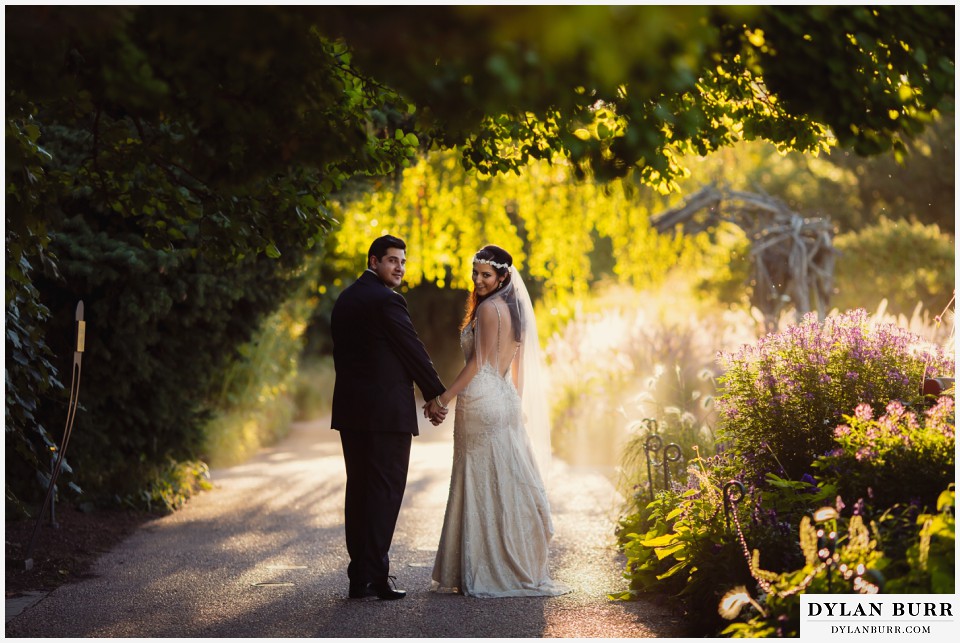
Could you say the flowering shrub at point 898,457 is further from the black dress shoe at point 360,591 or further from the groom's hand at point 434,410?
the black dress shoe at point 360,591

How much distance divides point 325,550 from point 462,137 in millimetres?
3567

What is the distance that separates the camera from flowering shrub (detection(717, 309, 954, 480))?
18.8ft

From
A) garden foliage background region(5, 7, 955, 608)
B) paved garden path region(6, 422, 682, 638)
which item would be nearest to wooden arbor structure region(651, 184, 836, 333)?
garden foliage background region(5, 7, 955, 608)

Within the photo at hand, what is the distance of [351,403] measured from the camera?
5914 millimetres

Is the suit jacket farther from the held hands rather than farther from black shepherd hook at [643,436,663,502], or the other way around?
black shepherd hook at [643,436,663,502]

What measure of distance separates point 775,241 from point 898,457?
932 centimetres

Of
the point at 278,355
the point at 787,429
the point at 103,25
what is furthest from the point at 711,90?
the point at 278,355

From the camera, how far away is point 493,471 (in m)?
6.20

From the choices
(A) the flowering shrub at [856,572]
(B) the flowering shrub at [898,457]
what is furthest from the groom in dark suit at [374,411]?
(B) the flowering shrub at [898,457]

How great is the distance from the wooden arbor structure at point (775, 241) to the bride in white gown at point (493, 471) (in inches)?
305

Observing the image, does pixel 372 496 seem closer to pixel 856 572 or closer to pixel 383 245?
pixel 383 245

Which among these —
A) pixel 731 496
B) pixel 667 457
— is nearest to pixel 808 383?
pixel 731 496

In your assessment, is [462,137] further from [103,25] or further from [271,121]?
[103,25]

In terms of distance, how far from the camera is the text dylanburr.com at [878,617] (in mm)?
3896
